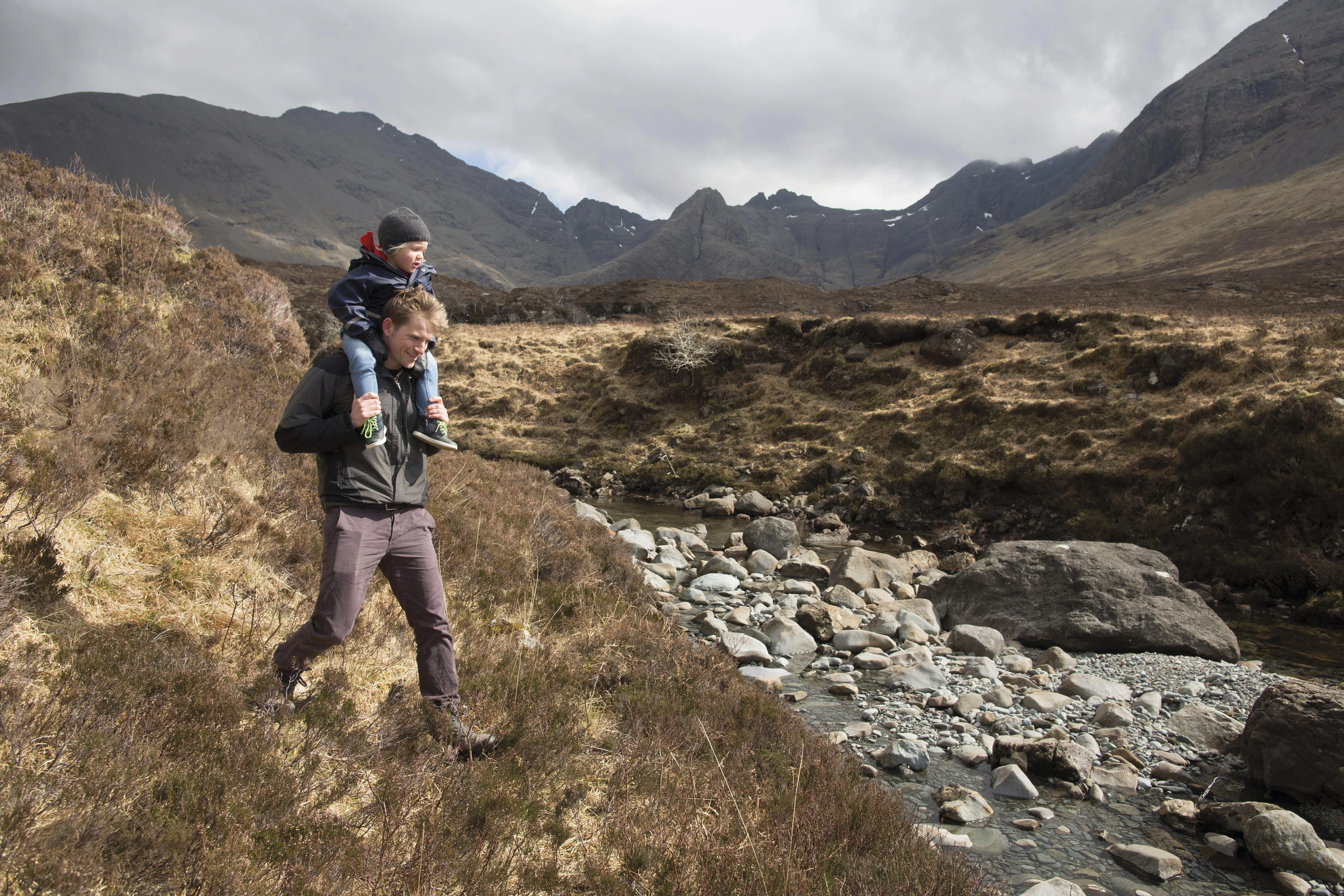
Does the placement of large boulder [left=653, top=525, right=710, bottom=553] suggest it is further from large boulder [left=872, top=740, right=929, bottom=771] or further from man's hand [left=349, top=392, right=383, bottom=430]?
man's hand [left=349, top=392, right=383, bottom=430]

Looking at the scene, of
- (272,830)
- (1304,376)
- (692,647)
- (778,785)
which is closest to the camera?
(272,830)

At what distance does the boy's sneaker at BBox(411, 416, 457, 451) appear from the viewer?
3.54m

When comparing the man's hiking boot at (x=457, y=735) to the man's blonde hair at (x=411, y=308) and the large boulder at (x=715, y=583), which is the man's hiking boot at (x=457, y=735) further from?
the large boulder at (x=715, y=583)

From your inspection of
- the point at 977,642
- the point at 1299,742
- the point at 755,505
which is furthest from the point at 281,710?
the point at 755,505

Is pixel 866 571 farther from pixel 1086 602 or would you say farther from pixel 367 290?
pixel 367 290

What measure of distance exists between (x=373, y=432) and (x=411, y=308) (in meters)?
0.72

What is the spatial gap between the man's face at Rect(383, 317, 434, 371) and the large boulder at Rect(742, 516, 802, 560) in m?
12.6

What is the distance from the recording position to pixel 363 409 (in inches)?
123

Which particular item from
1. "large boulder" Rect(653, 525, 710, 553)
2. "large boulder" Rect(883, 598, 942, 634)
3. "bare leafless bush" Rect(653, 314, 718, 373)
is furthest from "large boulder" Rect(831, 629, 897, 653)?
"bare leafless bush" Rect(653, 314, 718, 373)

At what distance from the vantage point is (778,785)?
4.09 m

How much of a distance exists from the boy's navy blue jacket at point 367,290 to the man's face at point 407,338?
0.39 ft

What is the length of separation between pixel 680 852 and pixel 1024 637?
8822 millimetres

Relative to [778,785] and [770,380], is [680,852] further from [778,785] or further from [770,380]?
[770,380]

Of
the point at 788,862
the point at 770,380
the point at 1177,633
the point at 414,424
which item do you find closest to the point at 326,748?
the point at 414,424
